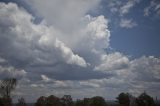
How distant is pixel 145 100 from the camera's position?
10919 centimetres

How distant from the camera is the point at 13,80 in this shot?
254 feet

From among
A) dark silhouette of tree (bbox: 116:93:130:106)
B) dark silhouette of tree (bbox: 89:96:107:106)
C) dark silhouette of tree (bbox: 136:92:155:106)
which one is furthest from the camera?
dark silhouette of tree (bbox: 89:96:107:106)

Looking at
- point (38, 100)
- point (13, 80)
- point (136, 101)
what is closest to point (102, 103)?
point (136, 101)

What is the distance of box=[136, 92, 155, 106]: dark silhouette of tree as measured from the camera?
10849 centimetres

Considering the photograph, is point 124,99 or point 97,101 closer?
point 124,99

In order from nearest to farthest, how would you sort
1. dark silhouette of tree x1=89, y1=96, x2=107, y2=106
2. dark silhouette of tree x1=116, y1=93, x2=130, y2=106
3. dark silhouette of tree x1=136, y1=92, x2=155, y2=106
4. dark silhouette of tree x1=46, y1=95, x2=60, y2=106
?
dark silhouette of tree x1=136, y1=92, x2=155, y2=106 < dark silhouette of tree x1=116, y1=93, x2=130, y2=106 < dark silhouette of tree x1=89, y1=96, x2=107, y2=106 < dark silhouette of tree x1=46, y1=95, x2=60, y2=106

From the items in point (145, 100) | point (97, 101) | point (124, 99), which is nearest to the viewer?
point (145, 100)

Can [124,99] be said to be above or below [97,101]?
above

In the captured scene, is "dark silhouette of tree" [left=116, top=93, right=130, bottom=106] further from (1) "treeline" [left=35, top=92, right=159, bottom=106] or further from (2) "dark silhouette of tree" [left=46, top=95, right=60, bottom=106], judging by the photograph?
(2) "dark silhouette of tree" [left=46, top=95, right=60, bottom=106]

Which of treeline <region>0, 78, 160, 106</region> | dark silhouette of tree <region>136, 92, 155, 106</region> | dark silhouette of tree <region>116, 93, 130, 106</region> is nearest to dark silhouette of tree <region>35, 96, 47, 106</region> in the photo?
treeline <region>0, 78, 160, 106</region>

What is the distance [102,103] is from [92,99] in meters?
7.00

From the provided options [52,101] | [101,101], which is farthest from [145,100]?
[52,101]

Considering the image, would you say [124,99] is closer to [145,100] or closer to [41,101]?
[145,100]

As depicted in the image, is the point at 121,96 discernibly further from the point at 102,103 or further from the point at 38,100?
the point at 38,100
